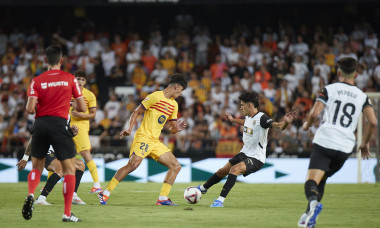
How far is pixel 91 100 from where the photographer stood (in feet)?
42.0

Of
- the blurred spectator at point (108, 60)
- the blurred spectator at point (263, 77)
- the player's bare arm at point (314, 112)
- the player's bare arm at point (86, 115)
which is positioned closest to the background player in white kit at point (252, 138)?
the player's bare arm at point (86, 115)

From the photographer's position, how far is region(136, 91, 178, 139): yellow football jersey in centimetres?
1156

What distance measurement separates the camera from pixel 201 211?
33.2ft

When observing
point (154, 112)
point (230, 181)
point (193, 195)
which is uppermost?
point (154, 112)

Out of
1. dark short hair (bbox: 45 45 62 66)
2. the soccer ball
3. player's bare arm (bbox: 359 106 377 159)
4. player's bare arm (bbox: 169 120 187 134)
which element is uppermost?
dark short hair (bbox: 45 45 62 66)

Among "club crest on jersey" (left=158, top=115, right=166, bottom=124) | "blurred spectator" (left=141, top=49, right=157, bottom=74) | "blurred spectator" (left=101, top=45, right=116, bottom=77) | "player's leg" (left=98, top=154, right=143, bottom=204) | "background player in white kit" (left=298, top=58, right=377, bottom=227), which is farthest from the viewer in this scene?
"blurred spectator" (left=101, top=45, right=116, bottom=77)

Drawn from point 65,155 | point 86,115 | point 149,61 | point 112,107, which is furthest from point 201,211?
point 149,61

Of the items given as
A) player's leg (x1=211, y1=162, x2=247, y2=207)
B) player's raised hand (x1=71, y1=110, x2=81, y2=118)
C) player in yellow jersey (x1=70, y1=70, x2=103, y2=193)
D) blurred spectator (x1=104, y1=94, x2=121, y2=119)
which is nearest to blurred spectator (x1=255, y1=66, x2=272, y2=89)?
blurred spectator (x1=104, y1=94, x2=121, y2=119)

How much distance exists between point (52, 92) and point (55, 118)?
1.14 ft

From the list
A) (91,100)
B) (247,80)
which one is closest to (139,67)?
(247,80)

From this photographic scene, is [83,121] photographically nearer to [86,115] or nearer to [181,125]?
[86,115]

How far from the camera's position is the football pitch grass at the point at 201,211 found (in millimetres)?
8352

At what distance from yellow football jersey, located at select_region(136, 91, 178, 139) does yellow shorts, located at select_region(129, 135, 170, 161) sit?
105mm

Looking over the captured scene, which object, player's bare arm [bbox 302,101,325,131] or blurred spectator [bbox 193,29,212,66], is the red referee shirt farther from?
blurred spectator [bbox 193,29,212,66]
